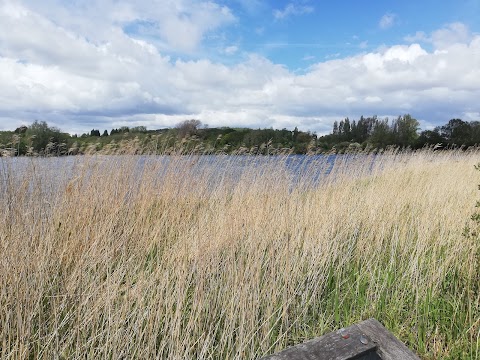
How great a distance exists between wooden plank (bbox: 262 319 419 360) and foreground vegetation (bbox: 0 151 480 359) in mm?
846

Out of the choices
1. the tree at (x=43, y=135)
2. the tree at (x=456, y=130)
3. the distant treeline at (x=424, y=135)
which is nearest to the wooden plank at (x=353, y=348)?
the tree at (x=43, y=135)

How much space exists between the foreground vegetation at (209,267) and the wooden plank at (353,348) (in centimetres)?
85

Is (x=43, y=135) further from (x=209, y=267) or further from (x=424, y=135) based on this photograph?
(x=424, y=135)

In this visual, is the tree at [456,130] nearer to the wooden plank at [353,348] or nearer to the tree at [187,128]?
the tree at [187,128]

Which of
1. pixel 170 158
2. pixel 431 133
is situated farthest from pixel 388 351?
pixel 431 133

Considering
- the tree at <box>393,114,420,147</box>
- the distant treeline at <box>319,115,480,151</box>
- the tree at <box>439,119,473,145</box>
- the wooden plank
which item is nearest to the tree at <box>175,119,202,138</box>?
the wooden plank

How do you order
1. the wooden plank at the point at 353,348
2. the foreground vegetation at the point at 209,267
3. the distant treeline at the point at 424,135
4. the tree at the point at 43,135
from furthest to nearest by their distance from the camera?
the distant treeline at the point at 424,135 → the tree at the point at 43,135 → the foreground vegetation at the point at 209,267 → the wooden plank at the point at 353,348

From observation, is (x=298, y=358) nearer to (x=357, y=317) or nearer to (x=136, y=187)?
(x=357, y=317)

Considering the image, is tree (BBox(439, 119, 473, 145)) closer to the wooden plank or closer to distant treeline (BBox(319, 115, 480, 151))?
distant treeline (BBox(319, 115, 480, 151))

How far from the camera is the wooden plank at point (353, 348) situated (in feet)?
3.54

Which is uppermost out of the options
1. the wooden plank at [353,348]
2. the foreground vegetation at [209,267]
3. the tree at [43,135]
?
the tree at [43,135]

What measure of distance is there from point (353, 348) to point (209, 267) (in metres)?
1.26

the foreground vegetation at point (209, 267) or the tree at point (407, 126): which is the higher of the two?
the tree at point (407, 126)

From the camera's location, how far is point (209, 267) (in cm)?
223
